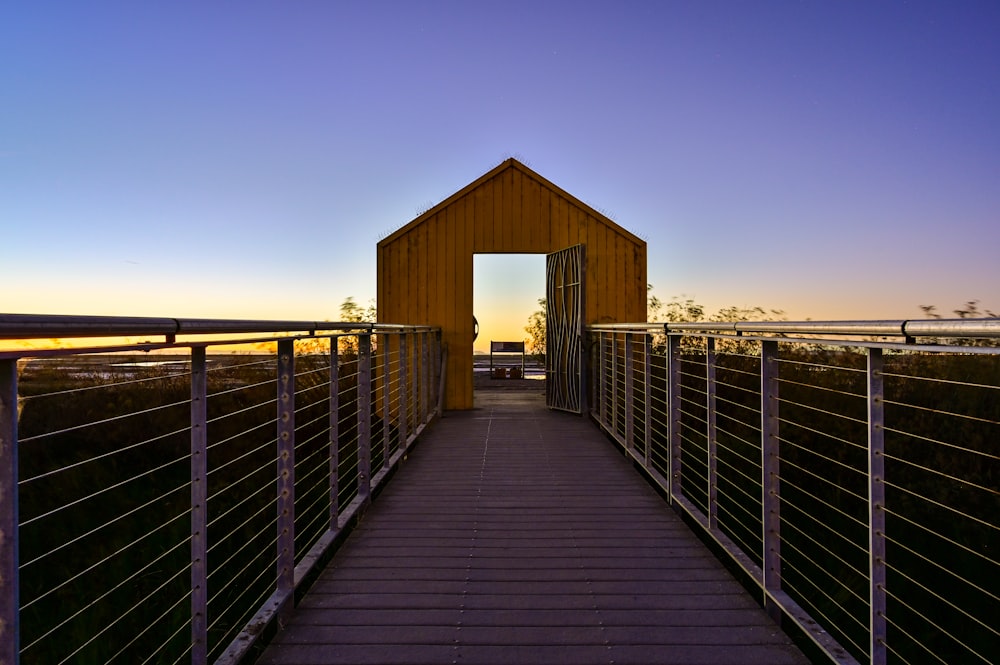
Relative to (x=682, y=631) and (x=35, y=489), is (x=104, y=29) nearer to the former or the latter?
(x=35, y=489)

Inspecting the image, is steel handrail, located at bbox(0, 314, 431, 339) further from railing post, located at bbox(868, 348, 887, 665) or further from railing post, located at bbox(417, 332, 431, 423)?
railing post, located at bbox(417, 332, 431, 423)

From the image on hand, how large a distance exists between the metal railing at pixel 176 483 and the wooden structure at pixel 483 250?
50 centimetres

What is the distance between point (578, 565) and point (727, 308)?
574 centimetres

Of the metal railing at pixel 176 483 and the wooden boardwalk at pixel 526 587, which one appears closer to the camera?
the metal railing at pixel 176 483

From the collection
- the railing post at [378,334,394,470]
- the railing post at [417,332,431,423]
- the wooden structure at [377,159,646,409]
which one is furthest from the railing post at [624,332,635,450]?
the wooden structure at [377,159,646,409]

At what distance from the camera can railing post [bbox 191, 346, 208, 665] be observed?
5.68 ft

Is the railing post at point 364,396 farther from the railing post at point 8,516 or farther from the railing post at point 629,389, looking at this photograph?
the railing post at point 8,516

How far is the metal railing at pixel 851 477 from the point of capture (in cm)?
175

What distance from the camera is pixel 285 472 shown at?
7.60 feet

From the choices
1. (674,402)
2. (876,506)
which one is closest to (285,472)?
(876,506)

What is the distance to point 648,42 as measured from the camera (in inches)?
309

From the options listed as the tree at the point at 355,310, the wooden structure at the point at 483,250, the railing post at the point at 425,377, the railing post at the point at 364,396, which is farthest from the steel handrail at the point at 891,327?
the tree at the point at 355,310

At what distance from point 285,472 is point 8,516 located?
48.7 inches

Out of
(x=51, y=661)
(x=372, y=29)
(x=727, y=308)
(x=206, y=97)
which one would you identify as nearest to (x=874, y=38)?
(x=727, y=308)
